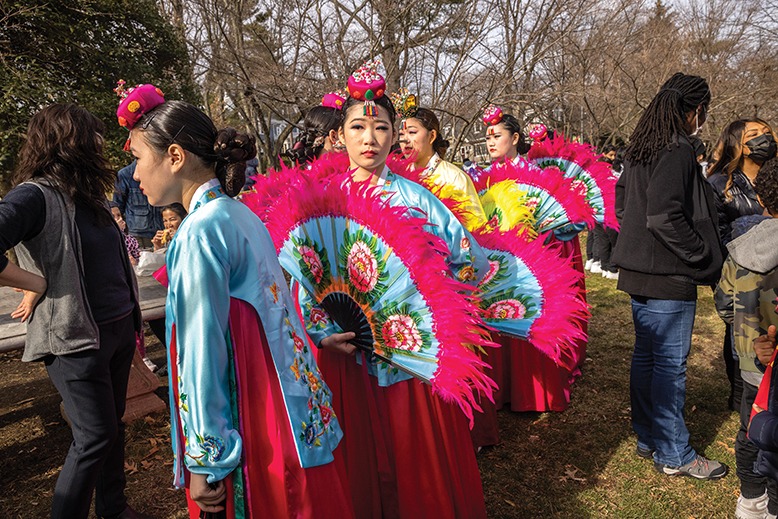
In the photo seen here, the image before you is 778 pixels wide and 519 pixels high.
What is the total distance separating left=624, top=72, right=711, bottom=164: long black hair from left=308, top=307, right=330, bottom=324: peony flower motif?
6.45ft

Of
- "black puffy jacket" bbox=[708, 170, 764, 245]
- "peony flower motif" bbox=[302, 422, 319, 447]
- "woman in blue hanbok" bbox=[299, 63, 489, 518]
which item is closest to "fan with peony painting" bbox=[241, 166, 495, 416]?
"woman in blue hanbok" bbox=[299, 63, 489, 518]

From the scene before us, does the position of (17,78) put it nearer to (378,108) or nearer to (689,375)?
(378,108)

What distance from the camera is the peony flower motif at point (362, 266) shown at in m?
2.12

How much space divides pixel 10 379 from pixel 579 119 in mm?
12120

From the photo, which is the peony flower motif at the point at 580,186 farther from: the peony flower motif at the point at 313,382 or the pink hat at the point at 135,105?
the pink hat at the point at 135,105

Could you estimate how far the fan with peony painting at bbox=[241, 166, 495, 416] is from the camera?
204 cm

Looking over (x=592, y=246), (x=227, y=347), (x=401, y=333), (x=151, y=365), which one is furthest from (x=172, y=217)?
(x=592, y=246)

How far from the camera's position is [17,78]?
222 inches

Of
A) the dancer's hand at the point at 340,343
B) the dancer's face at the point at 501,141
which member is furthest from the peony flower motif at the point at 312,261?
the dancer's face at the point at 501,141

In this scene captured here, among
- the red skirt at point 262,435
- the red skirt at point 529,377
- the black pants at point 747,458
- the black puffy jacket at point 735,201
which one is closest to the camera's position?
the red skirt at point 262,435

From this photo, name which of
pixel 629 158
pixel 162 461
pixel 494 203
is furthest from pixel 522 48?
pixel 162 461

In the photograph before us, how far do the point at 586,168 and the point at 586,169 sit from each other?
16 mm

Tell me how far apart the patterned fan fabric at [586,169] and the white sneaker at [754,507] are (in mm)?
2153

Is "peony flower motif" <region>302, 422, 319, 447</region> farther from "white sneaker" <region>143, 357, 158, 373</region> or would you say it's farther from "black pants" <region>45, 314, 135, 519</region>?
"white sneaker" <region>143, 357, 158, 373</region>
